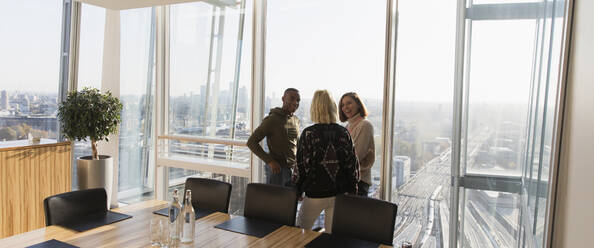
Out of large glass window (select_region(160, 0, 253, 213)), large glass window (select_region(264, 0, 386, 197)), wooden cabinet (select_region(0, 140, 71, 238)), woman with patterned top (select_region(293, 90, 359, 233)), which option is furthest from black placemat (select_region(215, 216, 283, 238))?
wooden cabinet (select_region(0, 140, 71, 238))

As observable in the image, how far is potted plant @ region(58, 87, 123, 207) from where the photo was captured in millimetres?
4801

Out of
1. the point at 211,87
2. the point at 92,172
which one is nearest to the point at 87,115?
the point at 92,172

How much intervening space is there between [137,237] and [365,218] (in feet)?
4.40

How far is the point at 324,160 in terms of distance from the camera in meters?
3.08

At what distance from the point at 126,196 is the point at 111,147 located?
0.75m

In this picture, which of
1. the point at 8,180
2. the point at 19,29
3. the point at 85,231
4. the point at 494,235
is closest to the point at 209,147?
the point at 8,180

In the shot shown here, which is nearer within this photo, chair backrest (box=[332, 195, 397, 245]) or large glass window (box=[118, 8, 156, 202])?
chair backrest (box=[332, 195, 397, 245])

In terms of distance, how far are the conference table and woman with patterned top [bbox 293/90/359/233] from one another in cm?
70

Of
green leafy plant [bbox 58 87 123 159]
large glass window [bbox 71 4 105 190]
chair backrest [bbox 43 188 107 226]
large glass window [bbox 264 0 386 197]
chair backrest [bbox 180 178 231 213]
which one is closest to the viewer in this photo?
chair backrest [bbox 43 188 107 226]

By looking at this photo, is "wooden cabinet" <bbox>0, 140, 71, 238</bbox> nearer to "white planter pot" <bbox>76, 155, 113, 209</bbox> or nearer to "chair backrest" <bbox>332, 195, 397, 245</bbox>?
"white planter pot" <bbox>76, 155, 113, 209</bbox>

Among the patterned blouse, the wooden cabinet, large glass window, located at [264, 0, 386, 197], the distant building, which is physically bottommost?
the wooden cabinet

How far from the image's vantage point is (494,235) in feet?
10.5

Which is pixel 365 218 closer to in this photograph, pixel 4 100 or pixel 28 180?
pixel 28 180

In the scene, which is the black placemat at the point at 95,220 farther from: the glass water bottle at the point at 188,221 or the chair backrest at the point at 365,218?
the chair backrest at the point at 365,218
